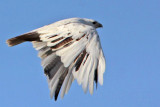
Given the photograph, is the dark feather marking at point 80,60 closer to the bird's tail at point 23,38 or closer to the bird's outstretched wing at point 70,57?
the bird's outstretched wing at point 70,57

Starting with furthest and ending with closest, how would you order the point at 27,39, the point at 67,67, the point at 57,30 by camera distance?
the point at 27,39 < the point at 57,30 < the point at 67,67

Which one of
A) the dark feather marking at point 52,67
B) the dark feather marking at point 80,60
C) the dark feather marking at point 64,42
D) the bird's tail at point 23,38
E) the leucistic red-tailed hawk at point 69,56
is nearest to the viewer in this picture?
the leucistic red-tailed hawk at point 69,56

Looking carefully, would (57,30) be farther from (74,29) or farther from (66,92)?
(66,92)

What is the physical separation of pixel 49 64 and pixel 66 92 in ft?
2.03

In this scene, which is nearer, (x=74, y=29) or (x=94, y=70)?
(x=94, y=70)

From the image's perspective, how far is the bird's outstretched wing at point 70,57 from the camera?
6.70 m

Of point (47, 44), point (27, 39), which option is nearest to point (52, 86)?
point (47, 44)

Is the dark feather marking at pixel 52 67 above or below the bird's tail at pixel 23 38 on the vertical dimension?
below

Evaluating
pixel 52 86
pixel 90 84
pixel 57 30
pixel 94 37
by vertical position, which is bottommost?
pixel 90 84

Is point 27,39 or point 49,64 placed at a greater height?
point 27,39

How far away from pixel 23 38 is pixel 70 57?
199 cm

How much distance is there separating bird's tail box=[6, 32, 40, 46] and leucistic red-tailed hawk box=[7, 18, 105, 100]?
0.20m

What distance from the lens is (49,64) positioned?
288 inches

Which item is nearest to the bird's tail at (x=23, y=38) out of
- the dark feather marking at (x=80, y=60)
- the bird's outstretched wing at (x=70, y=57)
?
the bird's outstretched wing at (x=70, y=57)
